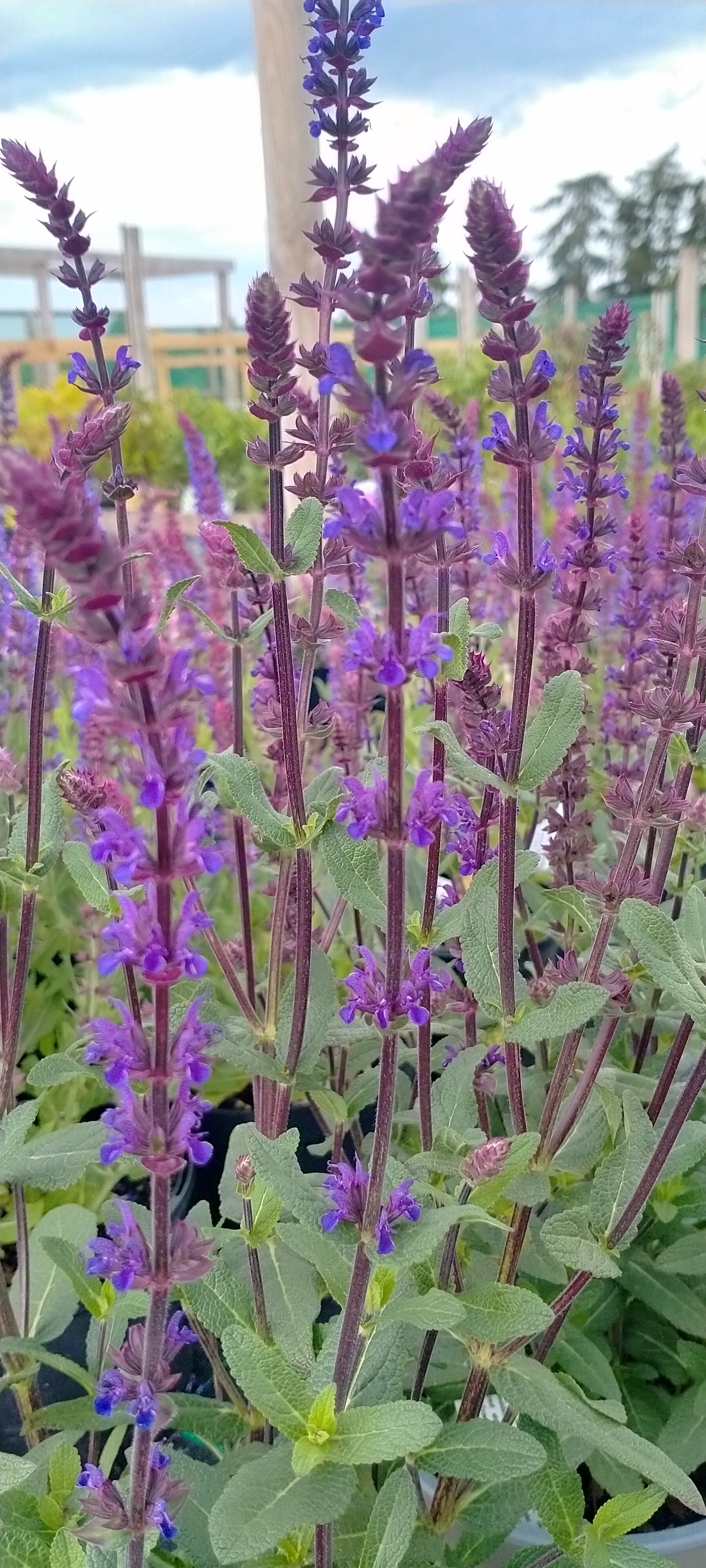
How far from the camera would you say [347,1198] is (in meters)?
0.87

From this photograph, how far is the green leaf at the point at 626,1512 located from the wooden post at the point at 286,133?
1.95m

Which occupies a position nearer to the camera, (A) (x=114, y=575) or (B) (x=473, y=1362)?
(A) (x=114, y=575)

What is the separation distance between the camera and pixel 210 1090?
2.08 meters

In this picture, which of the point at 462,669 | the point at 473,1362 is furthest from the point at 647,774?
the point at 473,1362

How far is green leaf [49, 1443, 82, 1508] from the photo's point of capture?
1056 millimetres

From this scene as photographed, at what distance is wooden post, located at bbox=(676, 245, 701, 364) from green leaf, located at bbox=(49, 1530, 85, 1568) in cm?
910

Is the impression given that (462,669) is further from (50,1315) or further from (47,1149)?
(50,1315)

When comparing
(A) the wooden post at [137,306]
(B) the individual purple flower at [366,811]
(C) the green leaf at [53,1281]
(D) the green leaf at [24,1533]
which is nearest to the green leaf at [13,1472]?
(D) the green leaf at [24,1533]

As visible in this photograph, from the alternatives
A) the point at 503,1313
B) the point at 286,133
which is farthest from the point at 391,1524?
the point at 286,133

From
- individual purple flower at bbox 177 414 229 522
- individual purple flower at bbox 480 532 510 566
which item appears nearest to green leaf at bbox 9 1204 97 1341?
individual purple flower at bbox 480 532 510 566

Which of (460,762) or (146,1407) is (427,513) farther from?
(146,1407)

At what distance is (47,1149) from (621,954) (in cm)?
67

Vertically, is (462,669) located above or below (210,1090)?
above

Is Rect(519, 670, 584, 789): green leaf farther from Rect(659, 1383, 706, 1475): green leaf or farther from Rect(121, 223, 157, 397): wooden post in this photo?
Rect(121, 223, 157, 397): wooden post
